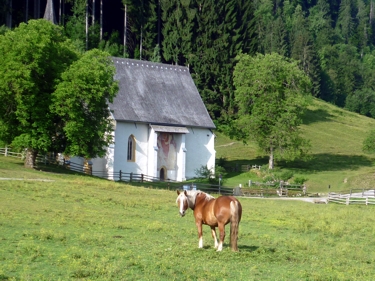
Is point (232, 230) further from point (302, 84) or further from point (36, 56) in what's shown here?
point (302, 84)

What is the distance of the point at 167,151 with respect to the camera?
73.3m

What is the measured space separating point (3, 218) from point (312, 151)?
7276cm

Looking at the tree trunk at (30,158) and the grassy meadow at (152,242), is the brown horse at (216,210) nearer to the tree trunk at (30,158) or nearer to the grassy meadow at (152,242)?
the grassy meadow at (152,242)

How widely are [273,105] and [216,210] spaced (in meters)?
57.9

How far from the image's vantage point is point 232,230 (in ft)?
65.9

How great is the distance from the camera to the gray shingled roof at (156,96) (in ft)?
235

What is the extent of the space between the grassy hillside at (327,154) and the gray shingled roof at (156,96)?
808 cm

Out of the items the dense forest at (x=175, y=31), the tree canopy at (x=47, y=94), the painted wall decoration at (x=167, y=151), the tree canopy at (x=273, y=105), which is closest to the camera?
the tree canopy at (x=47, y=94)

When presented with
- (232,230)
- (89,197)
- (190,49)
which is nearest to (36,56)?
(89,197)

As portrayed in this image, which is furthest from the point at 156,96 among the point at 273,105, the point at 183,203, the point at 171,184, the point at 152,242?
the point at 183,203

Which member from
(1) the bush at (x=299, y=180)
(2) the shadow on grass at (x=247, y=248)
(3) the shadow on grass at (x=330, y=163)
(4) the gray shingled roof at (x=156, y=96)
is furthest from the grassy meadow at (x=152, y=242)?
(3) the shadow on grass at (x=330, y=163)

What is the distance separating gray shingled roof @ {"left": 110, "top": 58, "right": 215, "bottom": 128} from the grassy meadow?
3263cm

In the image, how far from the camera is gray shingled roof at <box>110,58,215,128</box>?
71.5 m

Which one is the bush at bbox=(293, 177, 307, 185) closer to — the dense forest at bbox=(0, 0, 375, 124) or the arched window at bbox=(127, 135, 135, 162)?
the arched window at bbox=(127, 135, 135, 162)
